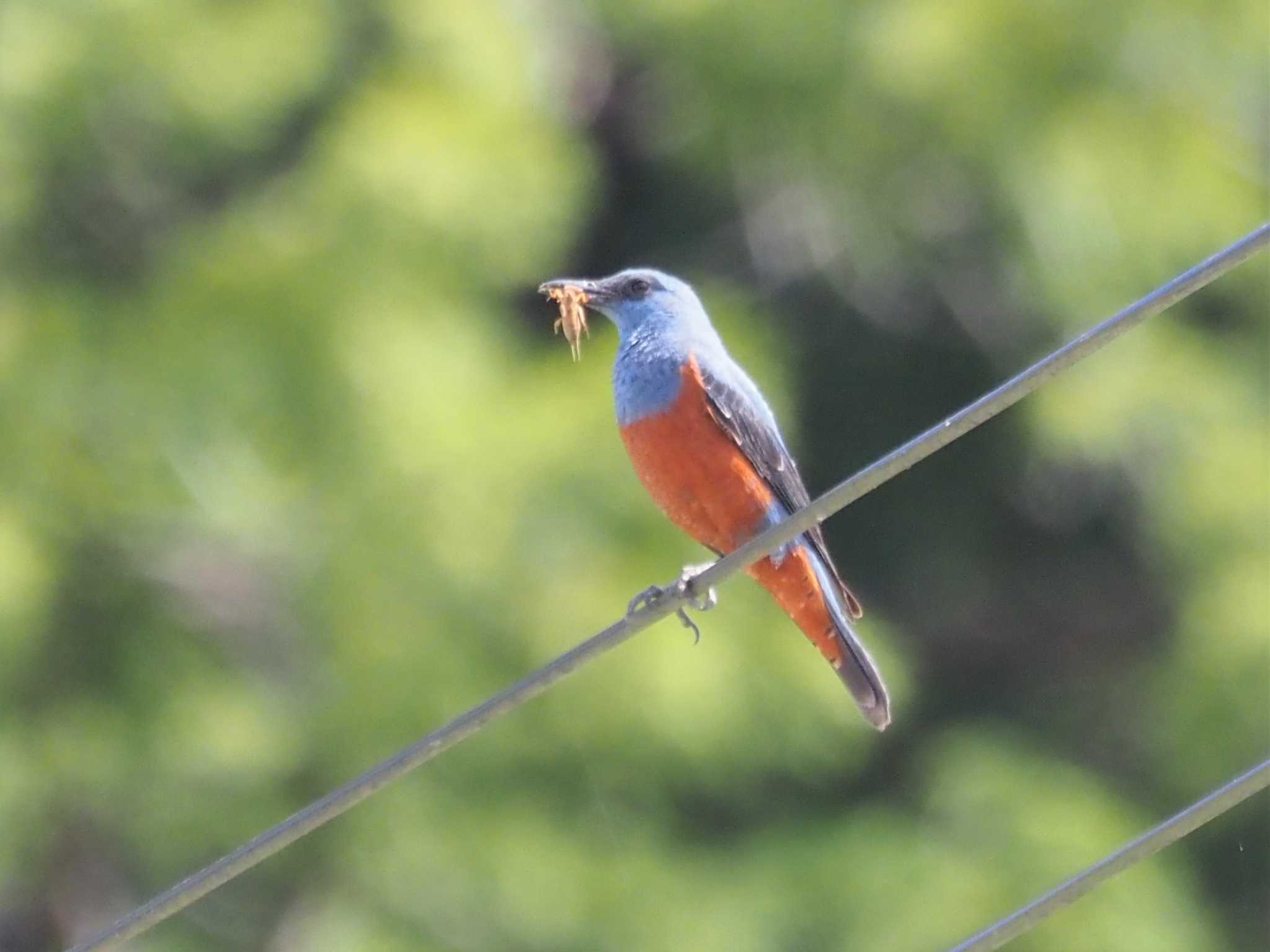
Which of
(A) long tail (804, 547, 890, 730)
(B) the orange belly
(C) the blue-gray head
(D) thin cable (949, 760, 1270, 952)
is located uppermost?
(C) the blue-gray head

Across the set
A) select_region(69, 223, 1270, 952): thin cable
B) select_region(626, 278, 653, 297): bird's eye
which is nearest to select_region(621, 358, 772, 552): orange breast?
select_region(626, 278, 653, 297): bird's eye

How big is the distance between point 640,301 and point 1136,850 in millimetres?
2815

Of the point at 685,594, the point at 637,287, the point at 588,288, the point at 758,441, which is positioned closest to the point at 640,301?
the point at 637,287

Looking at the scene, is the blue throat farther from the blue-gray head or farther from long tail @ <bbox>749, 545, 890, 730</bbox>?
long tail @ <bbox>749, 545, 890, 730</bbox>

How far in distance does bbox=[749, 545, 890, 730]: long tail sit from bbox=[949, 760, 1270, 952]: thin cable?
5.95ft

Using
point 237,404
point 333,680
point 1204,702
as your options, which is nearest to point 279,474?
point 237,404

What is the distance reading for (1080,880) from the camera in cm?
318

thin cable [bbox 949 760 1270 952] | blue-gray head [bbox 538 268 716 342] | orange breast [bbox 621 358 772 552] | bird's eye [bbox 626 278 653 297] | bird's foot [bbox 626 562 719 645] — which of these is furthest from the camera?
bird's eye [bbox 626 278 653 297]

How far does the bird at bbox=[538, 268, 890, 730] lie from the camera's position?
5059mm

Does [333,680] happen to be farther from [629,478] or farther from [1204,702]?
[1204,702]

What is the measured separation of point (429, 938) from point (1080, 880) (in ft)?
16.2

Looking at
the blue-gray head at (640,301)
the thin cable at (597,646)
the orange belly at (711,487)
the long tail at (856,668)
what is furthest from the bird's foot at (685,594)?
the blue-gray head at (640,301)

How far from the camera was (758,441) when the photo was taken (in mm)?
5219

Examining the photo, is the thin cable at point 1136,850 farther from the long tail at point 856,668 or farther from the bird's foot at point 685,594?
Answer: the long tail at point 856,668
